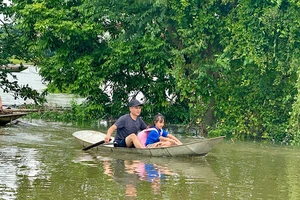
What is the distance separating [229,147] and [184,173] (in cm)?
558

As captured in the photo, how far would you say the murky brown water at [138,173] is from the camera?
37.3ft

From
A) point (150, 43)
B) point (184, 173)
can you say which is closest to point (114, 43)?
point (150, 43)

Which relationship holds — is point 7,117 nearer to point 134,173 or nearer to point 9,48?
point 9,48

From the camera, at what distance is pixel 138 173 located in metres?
13.5

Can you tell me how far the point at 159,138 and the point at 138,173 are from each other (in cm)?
272

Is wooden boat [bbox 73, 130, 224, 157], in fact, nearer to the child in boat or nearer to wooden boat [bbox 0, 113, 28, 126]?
the child in boat

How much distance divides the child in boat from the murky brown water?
1.51 ft

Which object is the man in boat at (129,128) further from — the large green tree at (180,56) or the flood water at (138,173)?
the large green tree at (180,56)

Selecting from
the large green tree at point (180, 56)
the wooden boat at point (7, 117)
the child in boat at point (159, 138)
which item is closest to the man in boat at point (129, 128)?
the child in boat at point (159, 138)

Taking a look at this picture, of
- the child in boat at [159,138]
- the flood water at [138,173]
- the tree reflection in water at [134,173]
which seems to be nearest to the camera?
the flood water at [138,173]

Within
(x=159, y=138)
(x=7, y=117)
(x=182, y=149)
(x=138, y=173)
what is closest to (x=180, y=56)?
(x=7, y=117)

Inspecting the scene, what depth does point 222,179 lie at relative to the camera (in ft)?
43.6

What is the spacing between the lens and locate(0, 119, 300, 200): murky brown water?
37.3ft

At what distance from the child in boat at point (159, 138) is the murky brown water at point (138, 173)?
0.46 m
